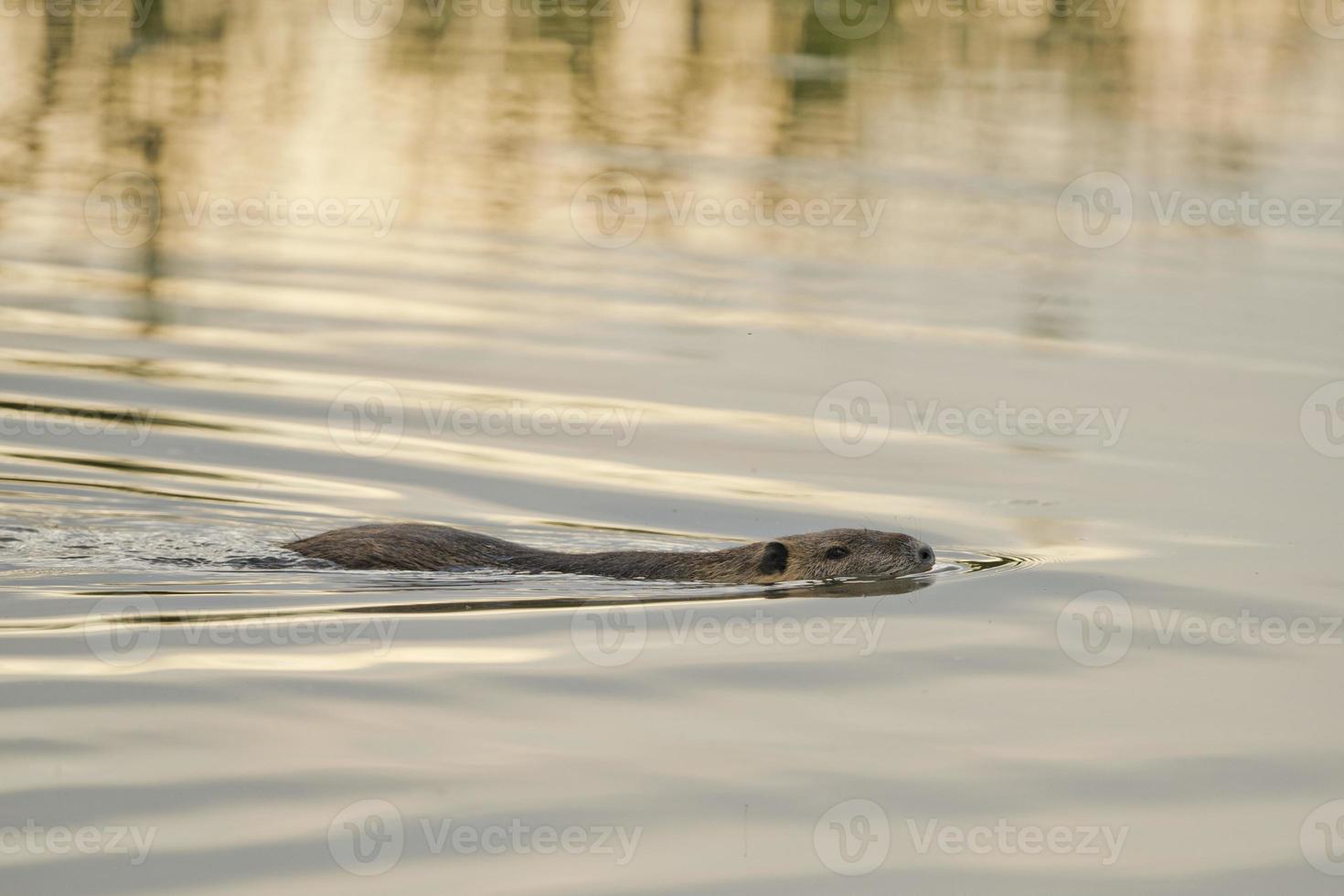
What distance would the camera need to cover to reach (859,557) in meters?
8.73

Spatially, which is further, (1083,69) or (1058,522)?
(1083,69)

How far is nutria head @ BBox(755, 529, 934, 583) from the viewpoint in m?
8.72

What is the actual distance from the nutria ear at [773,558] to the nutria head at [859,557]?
0.31 feet

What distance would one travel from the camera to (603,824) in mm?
5633

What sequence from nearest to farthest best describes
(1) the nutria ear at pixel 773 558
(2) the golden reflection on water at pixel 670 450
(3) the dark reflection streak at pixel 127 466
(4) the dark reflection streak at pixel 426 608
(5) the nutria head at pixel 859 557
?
(2) the golden reflection on water at pixel 670 450
(4) the dark reflection streak at pixel 426 608
(1) the nutria ear at pixel 773 558
(5) the nutria head at pixel 859 557
(3) the dark reflection streak at pixel 127 466

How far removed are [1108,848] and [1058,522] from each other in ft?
13.1

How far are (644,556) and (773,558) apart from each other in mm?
592

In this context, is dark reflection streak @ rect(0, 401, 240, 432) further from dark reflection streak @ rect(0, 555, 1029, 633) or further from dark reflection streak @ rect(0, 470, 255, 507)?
dark reflection streak @ rect(0, 555, 1029, 633)

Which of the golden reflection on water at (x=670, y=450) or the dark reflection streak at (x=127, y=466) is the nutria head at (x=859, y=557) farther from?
the dark reflection streak at (x=127, y=466)

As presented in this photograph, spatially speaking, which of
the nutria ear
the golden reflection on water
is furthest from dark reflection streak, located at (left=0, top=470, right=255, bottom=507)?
the nutria ear

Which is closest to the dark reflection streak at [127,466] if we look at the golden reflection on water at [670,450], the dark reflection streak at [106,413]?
the golden reflection on water at [670,450]

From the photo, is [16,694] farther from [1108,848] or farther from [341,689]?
[1108,848]

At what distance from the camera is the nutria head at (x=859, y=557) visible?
28.6 feet

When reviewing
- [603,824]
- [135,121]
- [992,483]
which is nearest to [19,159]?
[135,121]
